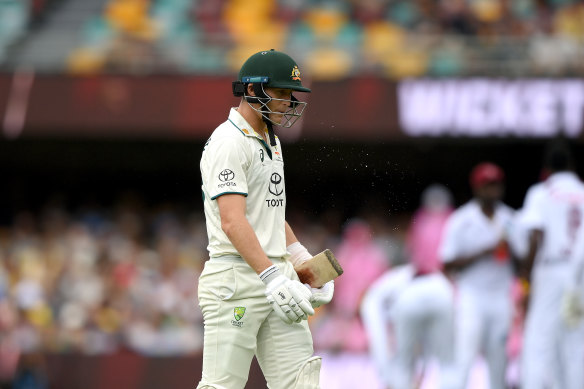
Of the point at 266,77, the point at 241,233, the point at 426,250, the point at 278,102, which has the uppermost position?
the point at 266,77

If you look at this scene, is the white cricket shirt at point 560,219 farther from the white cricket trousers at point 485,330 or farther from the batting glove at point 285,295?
the batting glove at point 285,295

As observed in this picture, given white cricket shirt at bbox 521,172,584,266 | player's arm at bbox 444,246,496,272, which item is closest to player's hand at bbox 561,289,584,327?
white cricket shirt at bbox 521,172,584,266

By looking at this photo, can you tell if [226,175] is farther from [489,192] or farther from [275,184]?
[489,192]

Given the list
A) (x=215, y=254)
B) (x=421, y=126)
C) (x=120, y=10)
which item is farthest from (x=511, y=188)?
(x=215, y=254)

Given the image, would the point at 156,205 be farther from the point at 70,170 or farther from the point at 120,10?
the point at 120,10

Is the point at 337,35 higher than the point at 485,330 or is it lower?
higher

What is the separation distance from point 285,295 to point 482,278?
190 inches

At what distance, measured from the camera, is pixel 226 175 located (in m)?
4.77

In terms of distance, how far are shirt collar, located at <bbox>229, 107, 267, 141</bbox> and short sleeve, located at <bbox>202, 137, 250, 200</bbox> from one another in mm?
99

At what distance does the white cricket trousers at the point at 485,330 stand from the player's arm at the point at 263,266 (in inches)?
183

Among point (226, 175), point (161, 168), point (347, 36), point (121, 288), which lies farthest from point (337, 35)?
point (226, 175)

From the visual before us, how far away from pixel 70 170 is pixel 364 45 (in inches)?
208

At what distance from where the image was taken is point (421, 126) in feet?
45.8

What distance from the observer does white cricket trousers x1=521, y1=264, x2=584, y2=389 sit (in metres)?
8.83
